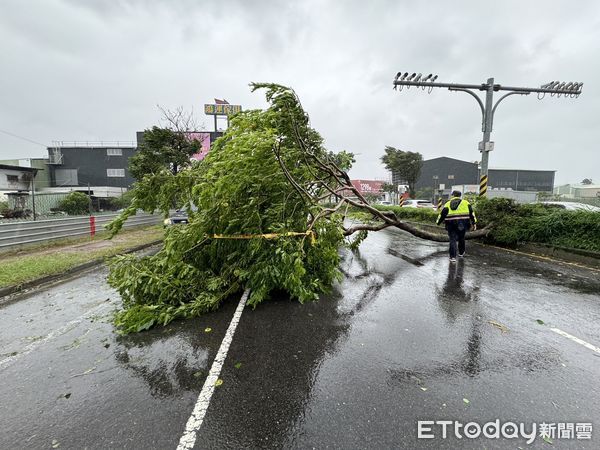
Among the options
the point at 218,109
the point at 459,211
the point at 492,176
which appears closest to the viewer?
the point at 459,211

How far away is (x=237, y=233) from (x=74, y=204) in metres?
18.9

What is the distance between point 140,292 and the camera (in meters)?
4.15

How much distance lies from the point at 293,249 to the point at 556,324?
3.83 m

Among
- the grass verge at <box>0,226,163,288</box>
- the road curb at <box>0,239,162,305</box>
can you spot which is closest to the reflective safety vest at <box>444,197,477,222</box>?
the grass verge at <box>0,226,163,288</box>

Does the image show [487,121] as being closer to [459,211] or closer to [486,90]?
[486,90]

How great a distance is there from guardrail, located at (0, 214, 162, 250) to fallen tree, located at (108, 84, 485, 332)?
6990mm

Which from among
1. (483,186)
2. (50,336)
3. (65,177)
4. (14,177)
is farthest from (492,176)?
(65,177)

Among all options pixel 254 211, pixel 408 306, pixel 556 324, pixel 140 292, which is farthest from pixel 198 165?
pixel 556 324

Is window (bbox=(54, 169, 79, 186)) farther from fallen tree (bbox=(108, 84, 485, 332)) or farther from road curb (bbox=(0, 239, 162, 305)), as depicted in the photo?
fallen tree (bbox=(108, 84, 485, 332))

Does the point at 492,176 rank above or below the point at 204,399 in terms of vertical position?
above

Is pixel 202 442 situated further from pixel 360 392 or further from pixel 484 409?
pixel 484 409

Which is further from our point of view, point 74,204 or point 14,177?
point 14,177

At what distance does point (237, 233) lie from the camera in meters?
4.92

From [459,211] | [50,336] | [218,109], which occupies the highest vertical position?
[218,109]
